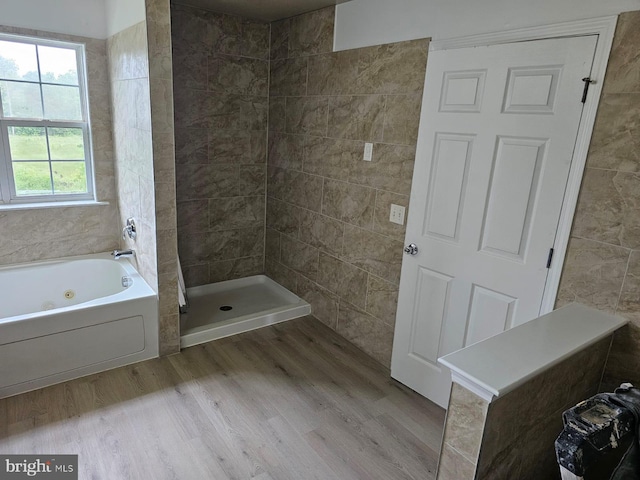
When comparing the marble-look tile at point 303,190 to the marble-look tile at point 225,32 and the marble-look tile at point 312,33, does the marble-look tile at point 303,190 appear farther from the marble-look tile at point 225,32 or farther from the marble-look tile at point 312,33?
the marble-look tile at point 225,32

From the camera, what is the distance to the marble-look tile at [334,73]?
9.23 ft

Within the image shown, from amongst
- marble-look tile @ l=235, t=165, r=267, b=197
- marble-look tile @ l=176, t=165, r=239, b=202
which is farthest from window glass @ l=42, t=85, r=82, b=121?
marble-look tile @ l=235, t=165, r=267, b=197

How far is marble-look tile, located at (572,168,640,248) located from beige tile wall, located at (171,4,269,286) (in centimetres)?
272

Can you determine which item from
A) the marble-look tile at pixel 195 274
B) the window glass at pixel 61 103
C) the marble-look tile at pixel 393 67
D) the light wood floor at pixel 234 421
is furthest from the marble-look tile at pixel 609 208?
the window glass at pixel 61 103

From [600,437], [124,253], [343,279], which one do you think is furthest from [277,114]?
[600,437]

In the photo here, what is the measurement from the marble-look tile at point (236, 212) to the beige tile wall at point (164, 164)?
39.6 inches

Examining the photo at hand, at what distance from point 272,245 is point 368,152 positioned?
1.57 m

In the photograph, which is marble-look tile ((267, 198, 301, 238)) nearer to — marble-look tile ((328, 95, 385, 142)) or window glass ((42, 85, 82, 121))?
marble-look tile ((328, 95, 385, 142))

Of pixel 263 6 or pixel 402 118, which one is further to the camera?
pixel 263 6

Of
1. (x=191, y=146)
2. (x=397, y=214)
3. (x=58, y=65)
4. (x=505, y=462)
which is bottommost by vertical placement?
(x=505, y=462)

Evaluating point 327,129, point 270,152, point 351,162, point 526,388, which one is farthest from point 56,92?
point 526,388

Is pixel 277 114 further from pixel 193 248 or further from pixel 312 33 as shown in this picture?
pixel 193 248

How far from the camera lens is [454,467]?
133 centimetres

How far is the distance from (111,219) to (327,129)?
1.93 metres
